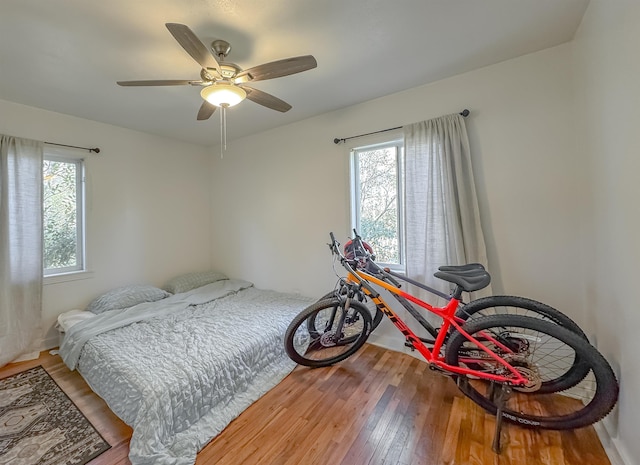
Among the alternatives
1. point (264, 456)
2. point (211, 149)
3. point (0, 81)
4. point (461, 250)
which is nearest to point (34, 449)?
point (264, 456)

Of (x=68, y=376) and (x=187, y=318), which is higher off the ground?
(x=187, y=318)

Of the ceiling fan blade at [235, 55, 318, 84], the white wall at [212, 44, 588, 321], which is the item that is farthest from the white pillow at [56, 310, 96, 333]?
the ceiling fan blade at [235, 55, 318, 84]

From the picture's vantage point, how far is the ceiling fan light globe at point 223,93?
162 centimetres

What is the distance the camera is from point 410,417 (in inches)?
67.4

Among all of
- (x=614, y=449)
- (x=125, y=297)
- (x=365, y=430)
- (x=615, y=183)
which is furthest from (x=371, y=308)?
(x=125, y=297)

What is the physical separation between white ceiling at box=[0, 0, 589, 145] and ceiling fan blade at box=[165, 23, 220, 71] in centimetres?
26

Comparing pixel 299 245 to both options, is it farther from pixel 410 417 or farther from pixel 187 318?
pixel 410 417

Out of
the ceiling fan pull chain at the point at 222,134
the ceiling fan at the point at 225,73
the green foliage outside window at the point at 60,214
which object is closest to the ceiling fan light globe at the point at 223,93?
the ceiling fan at the point at 225,73

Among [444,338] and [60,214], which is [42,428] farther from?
[444,338]

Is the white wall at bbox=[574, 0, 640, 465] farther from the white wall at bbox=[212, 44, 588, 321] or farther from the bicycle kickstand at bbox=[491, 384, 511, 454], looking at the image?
the bicycle kickstand at bbox=[491, 384, 511, 454]

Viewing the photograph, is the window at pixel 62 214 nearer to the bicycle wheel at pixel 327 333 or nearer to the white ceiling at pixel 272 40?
the white ceiling at pixel 272 40

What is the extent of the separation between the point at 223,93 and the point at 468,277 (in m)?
1.92

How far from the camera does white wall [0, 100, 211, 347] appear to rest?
275 centimetres

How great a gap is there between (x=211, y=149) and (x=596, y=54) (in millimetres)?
4201
